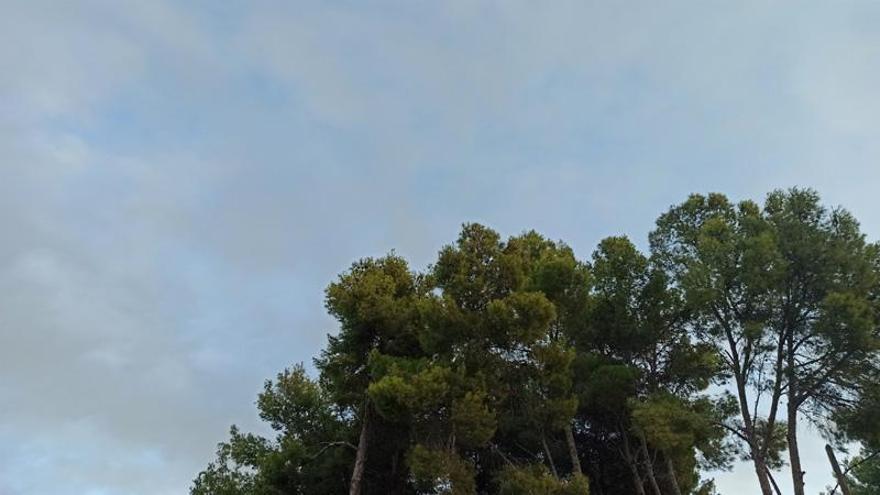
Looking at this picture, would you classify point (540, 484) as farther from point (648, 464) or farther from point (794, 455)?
point (794, 455)

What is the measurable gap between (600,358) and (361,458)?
8485 millimetres

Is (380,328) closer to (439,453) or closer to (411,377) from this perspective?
(411,377)

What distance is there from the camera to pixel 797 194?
22.0 m

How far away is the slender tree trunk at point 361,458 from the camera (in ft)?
67.5

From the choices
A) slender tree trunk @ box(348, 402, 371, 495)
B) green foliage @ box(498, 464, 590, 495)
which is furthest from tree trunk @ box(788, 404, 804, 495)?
slender tree trunk @ box(348, 402, 371, 495)

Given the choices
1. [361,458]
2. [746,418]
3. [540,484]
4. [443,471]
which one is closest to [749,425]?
[746,418]

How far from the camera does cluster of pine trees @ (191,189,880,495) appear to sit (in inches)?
755

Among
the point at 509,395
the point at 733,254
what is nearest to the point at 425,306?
the point at 509,395

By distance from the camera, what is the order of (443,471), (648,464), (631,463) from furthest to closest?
(631,463) < (648,464) < (443,471)

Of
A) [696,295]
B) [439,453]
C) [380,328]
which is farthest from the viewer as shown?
[380,328]

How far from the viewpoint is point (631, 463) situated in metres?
22.6

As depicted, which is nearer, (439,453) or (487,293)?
(439,453)

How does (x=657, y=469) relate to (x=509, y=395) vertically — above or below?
below

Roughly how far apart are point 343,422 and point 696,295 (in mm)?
13108
